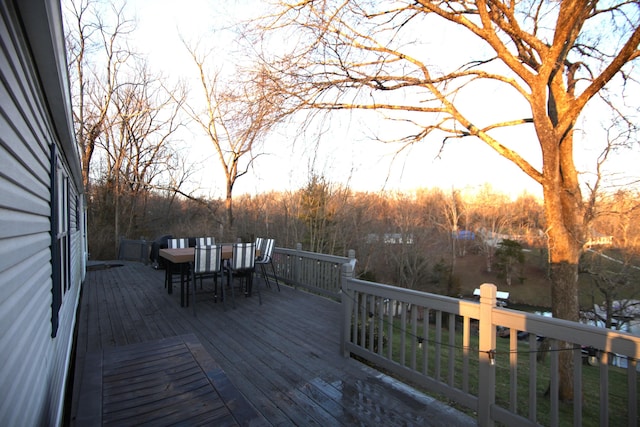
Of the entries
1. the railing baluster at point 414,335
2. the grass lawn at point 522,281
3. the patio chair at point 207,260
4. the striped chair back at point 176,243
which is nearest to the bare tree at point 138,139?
the striped chair back at point 176,243

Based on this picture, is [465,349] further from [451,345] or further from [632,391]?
[632,391]

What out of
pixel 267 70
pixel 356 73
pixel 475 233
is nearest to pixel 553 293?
pixel 356 73

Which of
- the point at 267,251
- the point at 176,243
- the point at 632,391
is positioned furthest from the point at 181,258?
the point at 632,391

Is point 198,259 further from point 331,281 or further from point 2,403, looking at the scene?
point 2,403

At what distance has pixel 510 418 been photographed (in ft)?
7.17

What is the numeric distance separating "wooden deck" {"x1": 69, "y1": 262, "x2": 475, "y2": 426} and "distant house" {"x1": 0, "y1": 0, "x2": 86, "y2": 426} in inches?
13.7

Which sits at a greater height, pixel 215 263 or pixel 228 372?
pixel 215 263

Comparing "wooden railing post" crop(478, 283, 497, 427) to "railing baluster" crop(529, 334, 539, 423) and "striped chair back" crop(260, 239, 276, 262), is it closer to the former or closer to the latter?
"railing baluster" crop(529, 334, 539, 423)

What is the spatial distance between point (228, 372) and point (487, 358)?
7.43 ft

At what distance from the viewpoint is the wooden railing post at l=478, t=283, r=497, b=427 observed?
7.47 feet

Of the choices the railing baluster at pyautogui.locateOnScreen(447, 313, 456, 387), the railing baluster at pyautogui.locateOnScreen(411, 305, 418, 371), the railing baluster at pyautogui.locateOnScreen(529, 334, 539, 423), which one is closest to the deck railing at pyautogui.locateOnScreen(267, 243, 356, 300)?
the railing baluster at pyautogui.locateOnScreen(411, 305, 418, 371)

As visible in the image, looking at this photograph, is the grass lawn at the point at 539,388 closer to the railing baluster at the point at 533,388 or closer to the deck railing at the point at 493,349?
the deck railing at the point at 493,349

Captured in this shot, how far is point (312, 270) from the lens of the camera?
649 cm

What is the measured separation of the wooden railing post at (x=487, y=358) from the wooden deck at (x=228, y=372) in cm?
15
